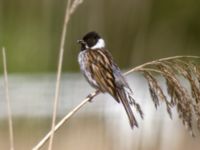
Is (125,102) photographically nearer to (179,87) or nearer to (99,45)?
(179,87)

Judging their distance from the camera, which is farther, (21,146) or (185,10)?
(185,10)

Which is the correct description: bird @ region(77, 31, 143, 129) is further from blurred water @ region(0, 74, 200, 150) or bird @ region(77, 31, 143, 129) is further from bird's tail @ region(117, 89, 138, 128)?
blurred water @ region(0, 74, 200, 150)

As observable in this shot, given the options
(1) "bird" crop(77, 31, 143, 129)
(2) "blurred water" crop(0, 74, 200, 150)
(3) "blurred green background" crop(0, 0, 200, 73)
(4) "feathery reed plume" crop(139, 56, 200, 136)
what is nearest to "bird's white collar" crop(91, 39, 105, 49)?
(1) "bird" crop(77, 31, 143, 129)

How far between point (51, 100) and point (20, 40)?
1626 millimetres

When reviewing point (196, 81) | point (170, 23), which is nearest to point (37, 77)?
point (170, 23)

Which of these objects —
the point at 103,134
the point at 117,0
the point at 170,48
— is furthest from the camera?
the point at 170,48

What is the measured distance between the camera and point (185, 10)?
8344 millimetres

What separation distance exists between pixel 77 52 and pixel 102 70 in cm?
395

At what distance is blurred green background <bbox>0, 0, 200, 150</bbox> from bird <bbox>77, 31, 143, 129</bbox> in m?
0.93

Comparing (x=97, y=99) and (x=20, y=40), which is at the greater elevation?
(x=20, y=40)

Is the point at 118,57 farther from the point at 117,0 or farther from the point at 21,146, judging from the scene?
the point at 21,146

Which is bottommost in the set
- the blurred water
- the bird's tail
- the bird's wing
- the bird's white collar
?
the blurred water

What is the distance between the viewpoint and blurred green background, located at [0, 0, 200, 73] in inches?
282

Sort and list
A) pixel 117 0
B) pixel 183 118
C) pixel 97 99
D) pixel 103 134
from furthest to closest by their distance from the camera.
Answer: pixel 117 0 < pixel 97 99 < pixel 103 134 < pixel 183 118
